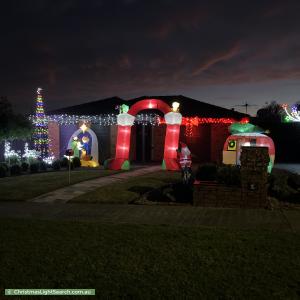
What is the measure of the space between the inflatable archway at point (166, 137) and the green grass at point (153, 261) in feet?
33.1

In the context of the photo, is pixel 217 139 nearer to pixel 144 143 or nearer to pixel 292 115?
pixel 144 143

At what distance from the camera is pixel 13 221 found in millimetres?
7570

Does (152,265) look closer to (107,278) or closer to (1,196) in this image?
(107,278)

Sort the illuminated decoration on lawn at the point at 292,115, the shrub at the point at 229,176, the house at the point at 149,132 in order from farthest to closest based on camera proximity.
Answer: the illuminated decoration on lawn at the point at 292,115 < the house at the point at 149,132 < the shrub at the point at 229,176

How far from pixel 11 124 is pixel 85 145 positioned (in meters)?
4.18

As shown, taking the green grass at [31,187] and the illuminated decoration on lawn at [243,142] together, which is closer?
the green grass at [31,187]

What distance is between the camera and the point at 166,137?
56.2 ft

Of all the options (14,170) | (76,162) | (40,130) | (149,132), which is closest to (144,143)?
(149,132)

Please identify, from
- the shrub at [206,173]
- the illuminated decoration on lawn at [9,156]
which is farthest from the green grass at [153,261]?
the illuminated decoration on lawn at [9,156]

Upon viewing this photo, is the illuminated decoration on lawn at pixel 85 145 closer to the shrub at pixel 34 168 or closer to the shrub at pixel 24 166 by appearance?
the shrub at pixel 34 168

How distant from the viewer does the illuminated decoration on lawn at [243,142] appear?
14711 mm

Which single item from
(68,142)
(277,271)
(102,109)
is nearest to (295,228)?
(277,271)

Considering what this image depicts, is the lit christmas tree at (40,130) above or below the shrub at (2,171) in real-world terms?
above

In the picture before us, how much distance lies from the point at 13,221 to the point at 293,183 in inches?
308
